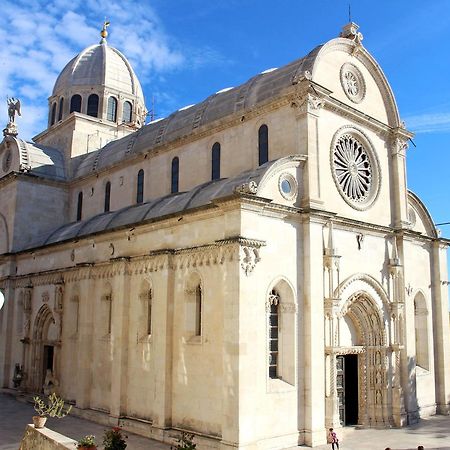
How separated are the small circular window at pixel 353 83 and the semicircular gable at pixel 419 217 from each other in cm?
587

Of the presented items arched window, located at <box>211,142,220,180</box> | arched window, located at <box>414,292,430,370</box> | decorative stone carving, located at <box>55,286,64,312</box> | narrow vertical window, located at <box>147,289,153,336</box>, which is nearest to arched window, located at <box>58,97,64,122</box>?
decorative stone carving, located at <box>55,286,64,312</box>

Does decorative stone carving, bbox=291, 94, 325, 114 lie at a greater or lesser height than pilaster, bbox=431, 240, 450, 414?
greater

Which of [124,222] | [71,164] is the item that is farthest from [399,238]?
[71,164]

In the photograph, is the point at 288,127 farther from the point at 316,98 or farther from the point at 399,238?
the point at 399,238

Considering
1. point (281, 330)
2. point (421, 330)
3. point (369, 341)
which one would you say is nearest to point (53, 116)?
point (281, 330)

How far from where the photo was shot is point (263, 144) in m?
22.3

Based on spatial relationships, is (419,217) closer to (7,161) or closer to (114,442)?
(114,442)

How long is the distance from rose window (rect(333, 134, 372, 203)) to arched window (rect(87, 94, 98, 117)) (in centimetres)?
2161

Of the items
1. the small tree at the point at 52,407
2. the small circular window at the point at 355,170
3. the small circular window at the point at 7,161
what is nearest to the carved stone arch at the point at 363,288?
the small circular window at the point at 355,170

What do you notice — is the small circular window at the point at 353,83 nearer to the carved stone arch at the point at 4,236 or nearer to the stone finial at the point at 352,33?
the stone finial at the point at 352,33

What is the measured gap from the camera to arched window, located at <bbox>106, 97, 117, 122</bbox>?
1537 inches

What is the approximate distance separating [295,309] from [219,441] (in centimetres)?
498

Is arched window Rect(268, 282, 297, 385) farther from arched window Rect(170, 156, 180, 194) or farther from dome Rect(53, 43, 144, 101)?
dome Rect(53, 43, 144, 101)

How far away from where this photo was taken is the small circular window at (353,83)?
2328 centimetres
